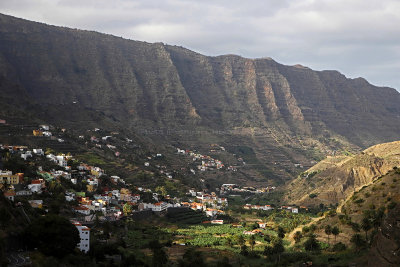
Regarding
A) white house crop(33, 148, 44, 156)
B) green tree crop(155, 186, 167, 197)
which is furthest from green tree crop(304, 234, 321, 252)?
white house crop(33, 148, 44, 156)

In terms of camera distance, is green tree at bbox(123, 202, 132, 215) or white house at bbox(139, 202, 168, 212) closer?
green tree at bbox(123, 202, 132, 215)

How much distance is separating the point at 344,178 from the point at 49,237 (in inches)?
2865

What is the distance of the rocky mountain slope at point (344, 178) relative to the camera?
317ft

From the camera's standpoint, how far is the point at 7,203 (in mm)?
42219

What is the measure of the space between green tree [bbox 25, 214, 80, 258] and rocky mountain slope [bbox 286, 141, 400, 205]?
63.5 metres

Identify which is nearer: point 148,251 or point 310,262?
point 310,262

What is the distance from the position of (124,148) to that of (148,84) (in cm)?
7469

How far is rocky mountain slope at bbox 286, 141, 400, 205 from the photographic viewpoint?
96625 millimetres

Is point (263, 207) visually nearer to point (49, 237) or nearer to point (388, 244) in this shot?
point (49, 237)

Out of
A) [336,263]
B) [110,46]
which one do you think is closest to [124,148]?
[336,263]

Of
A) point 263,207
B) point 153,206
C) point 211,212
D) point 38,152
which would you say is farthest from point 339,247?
point 38,152

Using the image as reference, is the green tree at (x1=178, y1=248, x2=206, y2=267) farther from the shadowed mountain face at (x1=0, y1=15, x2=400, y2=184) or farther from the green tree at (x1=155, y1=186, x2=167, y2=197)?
the shadowed mountain face at (x1=0, y1=15, x2=400, y2=184)

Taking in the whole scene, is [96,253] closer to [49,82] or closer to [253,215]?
[253,215]

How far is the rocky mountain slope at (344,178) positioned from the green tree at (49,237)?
208 feet
